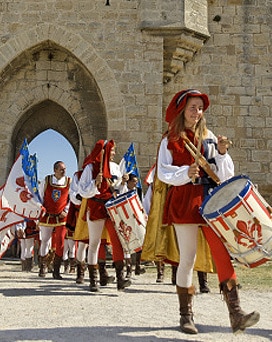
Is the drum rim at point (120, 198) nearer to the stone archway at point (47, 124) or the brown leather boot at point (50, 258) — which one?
the brown leather boot at point (50, 258)

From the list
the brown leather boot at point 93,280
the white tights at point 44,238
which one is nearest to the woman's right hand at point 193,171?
the brown leather boot at point 93,280

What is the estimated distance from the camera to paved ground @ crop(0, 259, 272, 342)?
3352 millimetres

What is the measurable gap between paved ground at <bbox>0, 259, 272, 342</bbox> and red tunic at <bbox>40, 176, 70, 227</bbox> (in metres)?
1.44

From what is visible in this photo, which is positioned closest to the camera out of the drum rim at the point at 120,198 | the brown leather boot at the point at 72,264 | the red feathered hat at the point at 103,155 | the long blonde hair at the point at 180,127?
the long blonde hair at the point at 180,127

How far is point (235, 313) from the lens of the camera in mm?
3217

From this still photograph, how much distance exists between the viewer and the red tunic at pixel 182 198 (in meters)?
3.47

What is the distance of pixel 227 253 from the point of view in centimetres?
341

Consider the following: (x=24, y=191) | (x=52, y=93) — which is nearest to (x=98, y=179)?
(x=24, y=191)

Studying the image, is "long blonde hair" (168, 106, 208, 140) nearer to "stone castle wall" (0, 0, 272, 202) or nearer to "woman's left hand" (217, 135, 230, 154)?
"woman's left hand" (217, 135, 230, 154)

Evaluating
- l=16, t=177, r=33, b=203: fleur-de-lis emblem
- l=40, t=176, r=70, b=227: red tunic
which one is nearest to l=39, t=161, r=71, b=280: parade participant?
l=40, t=176, r=70, b=227: red tunic

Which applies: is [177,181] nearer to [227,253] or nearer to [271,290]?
[227,253]

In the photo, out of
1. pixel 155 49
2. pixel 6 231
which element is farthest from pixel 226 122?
pixel 6 231

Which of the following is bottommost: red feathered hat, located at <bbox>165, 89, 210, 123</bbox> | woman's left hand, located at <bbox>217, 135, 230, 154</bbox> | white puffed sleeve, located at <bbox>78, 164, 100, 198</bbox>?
white puffed sleeve, located at <bbox>78, 164, 100, 198</bbox>

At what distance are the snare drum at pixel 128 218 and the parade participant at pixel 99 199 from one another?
0.24 meters
